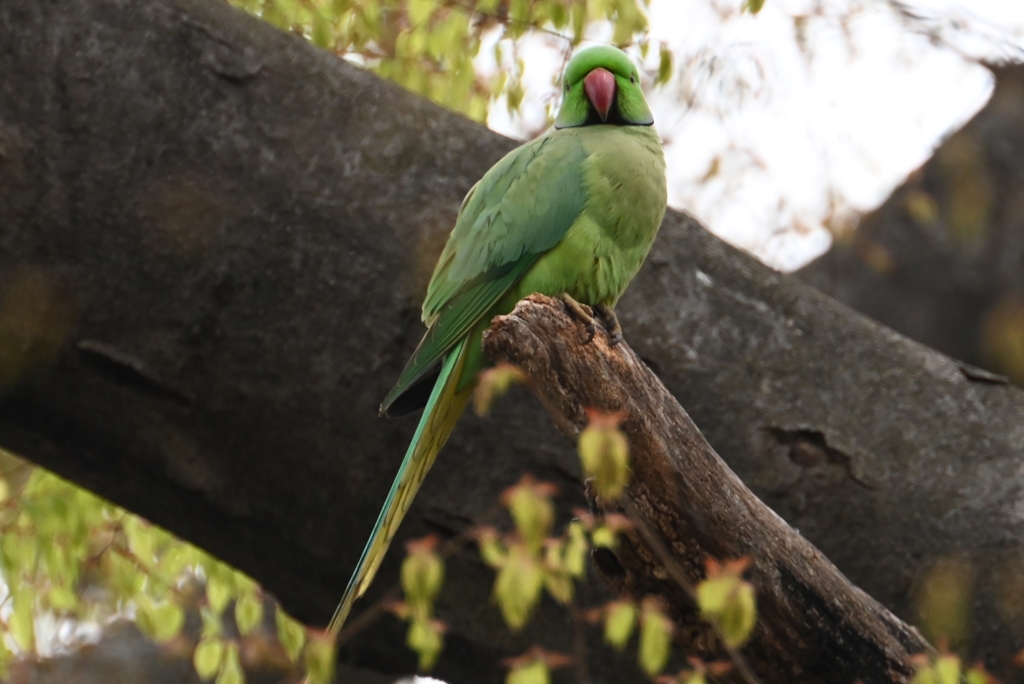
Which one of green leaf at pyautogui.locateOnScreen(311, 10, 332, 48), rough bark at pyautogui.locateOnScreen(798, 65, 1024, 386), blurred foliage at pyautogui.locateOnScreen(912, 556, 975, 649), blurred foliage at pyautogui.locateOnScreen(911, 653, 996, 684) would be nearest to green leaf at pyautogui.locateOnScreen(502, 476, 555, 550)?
blurred foliage at pyautogui.locateOnScreen(911, 653, 996, 684)

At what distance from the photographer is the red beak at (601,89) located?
2.55 meters

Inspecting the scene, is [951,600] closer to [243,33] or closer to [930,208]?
[243,33]

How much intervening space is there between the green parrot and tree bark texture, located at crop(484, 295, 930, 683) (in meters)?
0.34

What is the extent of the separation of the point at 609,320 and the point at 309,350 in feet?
2.13

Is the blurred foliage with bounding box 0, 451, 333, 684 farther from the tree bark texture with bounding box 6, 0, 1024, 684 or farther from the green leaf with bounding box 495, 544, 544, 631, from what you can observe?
the green leaf with bounding box 495, 544, 544, 631

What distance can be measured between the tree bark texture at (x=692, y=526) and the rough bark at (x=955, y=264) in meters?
3.28

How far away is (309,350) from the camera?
221 centimetres

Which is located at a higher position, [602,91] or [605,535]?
[602,91]

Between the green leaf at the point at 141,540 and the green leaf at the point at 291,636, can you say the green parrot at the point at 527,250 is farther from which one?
the green leaf at the point at 141,540

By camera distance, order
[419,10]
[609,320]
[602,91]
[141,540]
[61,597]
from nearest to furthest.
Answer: [609,320] → [602,91] → [61,597] → [419,10] → [141,540]

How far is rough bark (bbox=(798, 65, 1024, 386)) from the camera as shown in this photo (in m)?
5.02

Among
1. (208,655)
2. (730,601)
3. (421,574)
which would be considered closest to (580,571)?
(421,574)

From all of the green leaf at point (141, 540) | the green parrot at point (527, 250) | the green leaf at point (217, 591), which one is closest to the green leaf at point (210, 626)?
the green leaf at point (217, 591)

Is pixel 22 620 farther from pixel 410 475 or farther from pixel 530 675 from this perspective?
pixel 530 675
